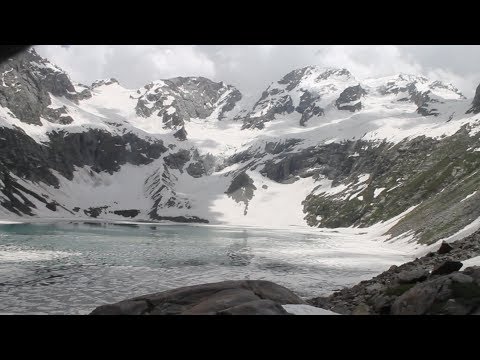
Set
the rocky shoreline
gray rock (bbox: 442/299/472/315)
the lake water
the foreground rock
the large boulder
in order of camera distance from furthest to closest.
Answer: the lake water → the foreground rock → the large boulder → gray rock (bbox: 442/299/472/315) → the rocky shoreline

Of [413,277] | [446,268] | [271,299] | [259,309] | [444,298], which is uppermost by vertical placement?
[446,268]

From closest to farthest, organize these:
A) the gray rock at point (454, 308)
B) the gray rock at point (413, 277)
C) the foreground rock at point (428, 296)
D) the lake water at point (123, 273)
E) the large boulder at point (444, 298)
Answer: the gray rock at point (454, 308)
the large boulder at point (444, 298)
the foreground rock at point (428, 296)
the gray rock at point (413, 277)
the lake water at point (123, 273)

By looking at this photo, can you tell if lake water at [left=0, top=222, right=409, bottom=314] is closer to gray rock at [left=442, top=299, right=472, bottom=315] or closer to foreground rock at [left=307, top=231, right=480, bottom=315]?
foreground rock at [left=307, top=231, right=480, bottom=315]

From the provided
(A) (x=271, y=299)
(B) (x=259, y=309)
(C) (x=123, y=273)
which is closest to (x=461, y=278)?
(A) (x=271, y=299)

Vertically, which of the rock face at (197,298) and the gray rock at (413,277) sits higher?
the gray rock at (413,277)

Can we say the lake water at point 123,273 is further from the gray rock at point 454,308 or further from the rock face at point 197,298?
the gray rock at point 454,308

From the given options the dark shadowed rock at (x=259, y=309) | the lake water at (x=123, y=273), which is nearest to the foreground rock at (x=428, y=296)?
the dark shadowed rock at (x=259, y=309)

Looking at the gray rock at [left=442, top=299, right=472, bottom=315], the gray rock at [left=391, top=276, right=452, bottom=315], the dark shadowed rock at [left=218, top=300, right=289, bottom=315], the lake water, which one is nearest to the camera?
the dark shadowed rock at [left=218, top=300, right=289, bottom=315]

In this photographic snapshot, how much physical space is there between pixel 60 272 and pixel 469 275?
4535cm

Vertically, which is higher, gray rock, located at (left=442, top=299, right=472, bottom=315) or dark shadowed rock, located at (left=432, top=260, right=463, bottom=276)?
dark shadowed rock, located at (left=432, top=260, right=463, bottom=276)

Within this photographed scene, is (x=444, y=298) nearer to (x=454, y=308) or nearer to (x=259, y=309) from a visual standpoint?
(x=454, y=308)

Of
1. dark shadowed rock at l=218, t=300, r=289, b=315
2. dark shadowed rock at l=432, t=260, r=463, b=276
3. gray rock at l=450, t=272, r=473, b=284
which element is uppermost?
dark shadowed rock at l=432, t=260, r=463, b=276

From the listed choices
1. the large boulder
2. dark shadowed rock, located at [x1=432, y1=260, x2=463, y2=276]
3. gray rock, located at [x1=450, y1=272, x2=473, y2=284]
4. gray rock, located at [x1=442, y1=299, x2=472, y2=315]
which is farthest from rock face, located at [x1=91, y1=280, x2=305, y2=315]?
dark shadowed rock, located at [x1=432, y1=260, x2=463, y2=276]
